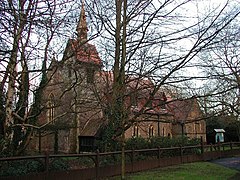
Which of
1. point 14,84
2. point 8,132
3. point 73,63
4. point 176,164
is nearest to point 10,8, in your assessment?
point 14,84

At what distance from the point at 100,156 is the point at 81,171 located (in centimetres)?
193

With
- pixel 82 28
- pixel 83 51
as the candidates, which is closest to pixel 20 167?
pixel 83 51

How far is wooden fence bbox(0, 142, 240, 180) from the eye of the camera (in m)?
11.0

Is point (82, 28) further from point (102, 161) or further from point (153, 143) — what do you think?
point (153, 143)

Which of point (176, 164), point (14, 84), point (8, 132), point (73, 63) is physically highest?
point (73, 63)

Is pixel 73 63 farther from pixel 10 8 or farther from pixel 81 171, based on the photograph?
pixel 10 8

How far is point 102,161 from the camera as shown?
1436 centimetres

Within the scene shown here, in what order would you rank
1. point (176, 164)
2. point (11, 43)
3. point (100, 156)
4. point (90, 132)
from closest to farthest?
point (11, 43) → point (100, 156) → point (176, 164) → point (90, 132)

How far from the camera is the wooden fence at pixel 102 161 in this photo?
36.2 ft

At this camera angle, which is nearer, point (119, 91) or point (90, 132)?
point (119, 91)

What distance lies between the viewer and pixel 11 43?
6934 millimetres

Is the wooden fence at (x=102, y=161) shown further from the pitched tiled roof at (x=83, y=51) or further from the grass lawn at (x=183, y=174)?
the pitched tiled roof at (x=83, y=51)

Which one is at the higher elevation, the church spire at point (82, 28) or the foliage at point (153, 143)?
the church spire at point (82, 28)

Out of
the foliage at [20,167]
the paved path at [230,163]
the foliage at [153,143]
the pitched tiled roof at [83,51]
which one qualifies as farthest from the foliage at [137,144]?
the foliage at [20,167]
